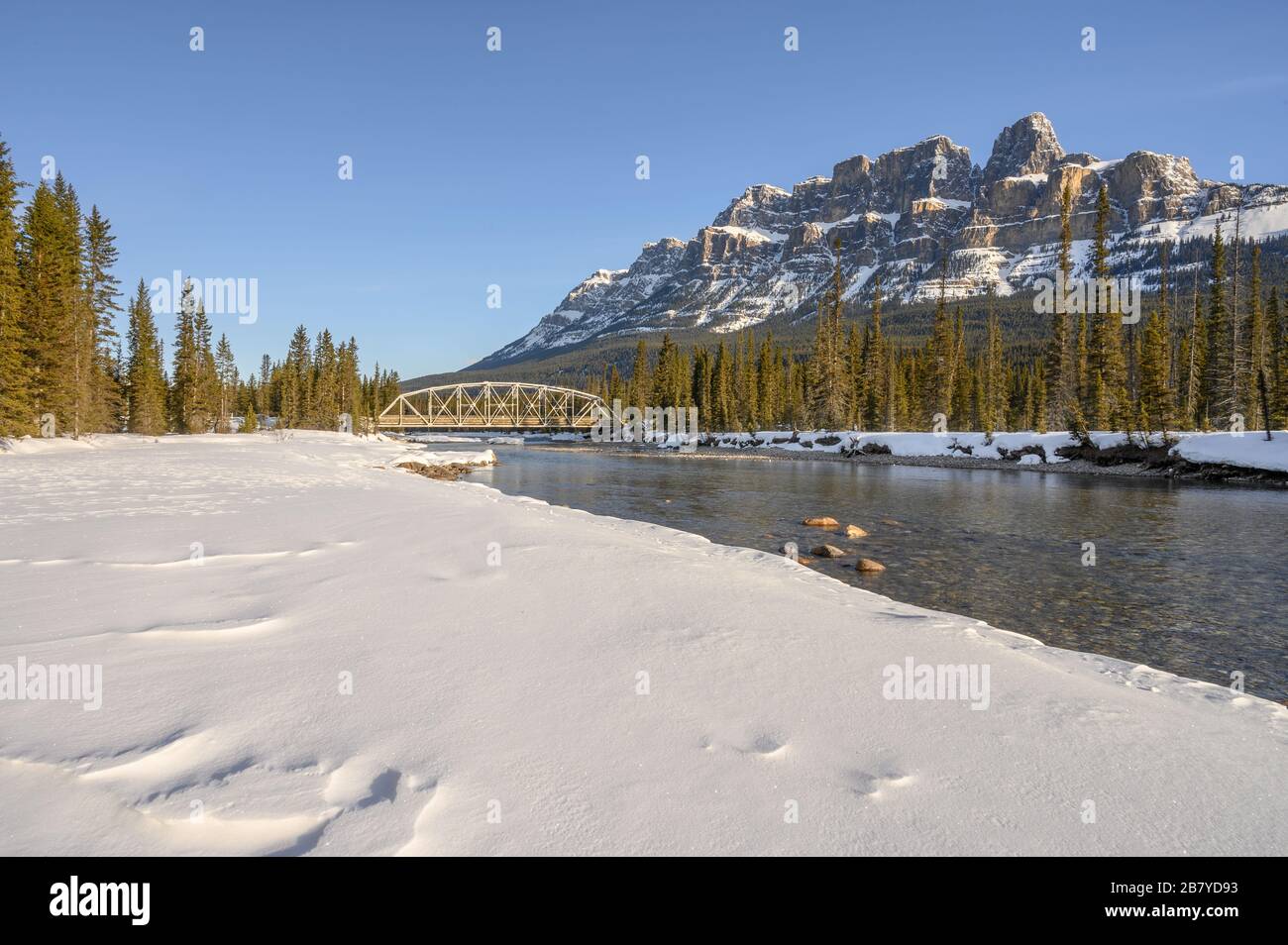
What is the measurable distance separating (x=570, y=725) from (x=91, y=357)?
6129 cm

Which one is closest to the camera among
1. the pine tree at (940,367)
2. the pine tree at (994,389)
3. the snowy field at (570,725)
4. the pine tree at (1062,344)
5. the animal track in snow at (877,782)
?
the snowy field at (570,725)

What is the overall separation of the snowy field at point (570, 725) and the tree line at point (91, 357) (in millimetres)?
35478

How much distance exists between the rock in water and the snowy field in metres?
5.98

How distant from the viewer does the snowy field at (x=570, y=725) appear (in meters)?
3.05

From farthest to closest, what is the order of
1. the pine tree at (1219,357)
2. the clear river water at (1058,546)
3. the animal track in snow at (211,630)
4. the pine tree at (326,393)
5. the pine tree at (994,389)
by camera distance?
the pine tree at (326,393) < the pine tree at (994,389) < the pine tree at (1219,357) < the clear river water at (1058,546) < the animal track in snow at (211,630)

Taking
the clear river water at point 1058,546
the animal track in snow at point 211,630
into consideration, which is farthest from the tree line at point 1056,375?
the animal track in snow at point 211,630

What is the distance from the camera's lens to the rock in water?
13.9m

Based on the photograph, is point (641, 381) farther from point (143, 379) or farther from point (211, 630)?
point (211, 630)

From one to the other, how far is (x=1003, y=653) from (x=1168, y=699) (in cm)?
124

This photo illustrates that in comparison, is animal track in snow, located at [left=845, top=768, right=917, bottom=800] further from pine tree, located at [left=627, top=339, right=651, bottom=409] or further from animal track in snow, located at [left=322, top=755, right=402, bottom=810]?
pine tree, located at [left=627, top=339, right=651, bottom=409]

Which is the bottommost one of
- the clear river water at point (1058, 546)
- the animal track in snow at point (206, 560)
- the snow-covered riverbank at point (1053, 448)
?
the clear river water at point (1058, 546)

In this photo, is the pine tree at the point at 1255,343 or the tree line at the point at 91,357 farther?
the pine tree at the point at 1255,343

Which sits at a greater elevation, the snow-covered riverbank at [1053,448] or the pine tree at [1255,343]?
the pine tree at [1255,343]

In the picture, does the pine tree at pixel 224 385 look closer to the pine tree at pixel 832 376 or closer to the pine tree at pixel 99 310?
the pine tree at pixel 99 310
